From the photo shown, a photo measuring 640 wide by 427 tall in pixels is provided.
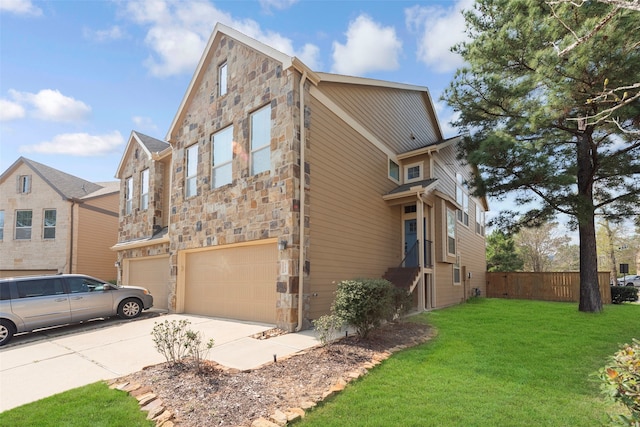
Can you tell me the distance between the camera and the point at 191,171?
11.9 metres

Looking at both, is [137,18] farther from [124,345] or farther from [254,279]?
[124,345]

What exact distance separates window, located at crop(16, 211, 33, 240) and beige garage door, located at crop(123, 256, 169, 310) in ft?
31.6

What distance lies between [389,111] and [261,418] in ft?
36.6

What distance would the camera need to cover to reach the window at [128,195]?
629 inches

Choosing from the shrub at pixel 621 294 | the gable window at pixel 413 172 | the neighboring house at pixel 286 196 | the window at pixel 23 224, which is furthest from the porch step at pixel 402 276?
the window at pixel 23 224

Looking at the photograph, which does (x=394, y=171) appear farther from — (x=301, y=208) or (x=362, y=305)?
(x=362, y=305)

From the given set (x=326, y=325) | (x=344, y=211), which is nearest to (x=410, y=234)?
(x=344, y=211)

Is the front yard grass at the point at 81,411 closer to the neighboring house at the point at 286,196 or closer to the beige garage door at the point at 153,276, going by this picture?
the neighboring house at the point at 286,196

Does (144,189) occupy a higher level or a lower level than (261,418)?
higher

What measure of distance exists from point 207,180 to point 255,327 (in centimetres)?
496

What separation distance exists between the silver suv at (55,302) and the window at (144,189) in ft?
18.1

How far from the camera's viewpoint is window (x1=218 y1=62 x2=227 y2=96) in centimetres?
1090

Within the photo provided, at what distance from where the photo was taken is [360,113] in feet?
36.1

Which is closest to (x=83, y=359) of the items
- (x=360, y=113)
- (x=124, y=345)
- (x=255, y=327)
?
(x=124, y=345)
